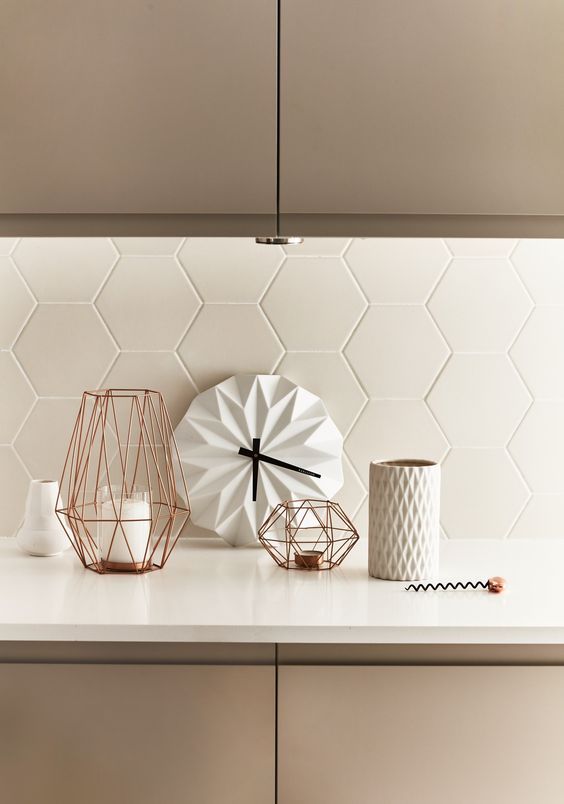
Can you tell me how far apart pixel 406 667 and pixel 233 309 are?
2.78 ft

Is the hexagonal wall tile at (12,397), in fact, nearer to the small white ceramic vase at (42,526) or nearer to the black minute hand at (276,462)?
the small white ceramic vase at (42,526)

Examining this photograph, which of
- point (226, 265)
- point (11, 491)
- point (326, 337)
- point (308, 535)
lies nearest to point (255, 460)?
→ point (308, 535)

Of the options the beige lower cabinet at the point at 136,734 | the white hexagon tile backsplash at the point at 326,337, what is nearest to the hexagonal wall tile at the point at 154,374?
the white hexagon tile backsplash at the point at 326,337

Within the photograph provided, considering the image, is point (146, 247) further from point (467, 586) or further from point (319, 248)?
point (467, 586)

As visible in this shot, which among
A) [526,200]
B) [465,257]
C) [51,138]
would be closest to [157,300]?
[51,138]

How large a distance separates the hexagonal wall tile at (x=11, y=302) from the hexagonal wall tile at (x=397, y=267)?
670 mm

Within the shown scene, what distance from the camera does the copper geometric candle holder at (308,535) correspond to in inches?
62.8

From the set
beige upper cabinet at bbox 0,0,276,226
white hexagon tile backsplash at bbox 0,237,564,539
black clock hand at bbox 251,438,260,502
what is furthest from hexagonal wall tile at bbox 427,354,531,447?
beige upper cabinet at bbox 0,0,276,226

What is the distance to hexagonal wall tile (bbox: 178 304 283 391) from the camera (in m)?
1.84

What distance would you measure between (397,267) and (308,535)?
584 millimetres

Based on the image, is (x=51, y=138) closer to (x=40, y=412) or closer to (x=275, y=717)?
(x=40, y=412)

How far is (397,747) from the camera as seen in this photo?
1289 mm

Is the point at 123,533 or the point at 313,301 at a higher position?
the point at 313,301

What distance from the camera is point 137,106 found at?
56.5 inches
